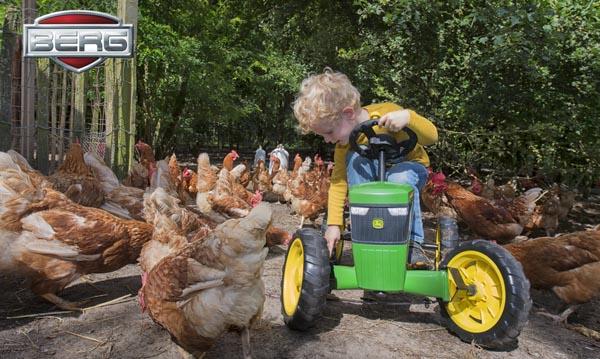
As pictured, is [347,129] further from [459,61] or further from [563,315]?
[459,61]

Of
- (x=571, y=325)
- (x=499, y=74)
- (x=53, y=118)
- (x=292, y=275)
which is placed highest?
(x=499, y=74)

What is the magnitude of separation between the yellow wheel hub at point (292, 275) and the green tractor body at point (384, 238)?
1.80 ft

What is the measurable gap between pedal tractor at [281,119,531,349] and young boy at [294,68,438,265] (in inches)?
5.1

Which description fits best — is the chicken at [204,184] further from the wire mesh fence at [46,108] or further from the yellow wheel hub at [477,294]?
the yellow wheel hub at [477,294]

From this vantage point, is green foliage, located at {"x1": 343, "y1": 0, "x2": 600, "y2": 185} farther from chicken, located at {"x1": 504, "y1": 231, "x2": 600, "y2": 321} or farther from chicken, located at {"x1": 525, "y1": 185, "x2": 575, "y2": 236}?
chicken, located at {"x1": 504, "y1": 231, "x2": 600, "y2": 321}

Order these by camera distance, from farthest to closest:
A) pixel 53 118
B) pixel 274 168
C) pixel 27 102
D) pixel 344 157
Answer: pixel 274 168 → pixel 53 118 → pixel 27 102 → pixel 344 157

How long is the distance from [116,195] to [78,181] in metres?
0.47

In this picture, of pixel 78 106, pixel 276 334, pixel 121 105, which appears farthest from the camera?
pixel 121 105

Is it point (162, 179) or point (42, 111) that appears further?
point (42, 111)

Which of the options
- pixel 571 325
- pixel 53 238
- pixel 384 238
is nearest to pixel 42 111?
pixel 53 238

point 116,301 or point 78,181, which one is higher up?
point 78,181

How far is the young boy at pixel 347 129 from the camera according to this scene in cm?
289

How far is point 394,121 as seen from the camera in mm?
2756

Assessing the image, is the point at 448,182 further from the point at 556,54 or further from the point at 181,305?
the point at 181,305
